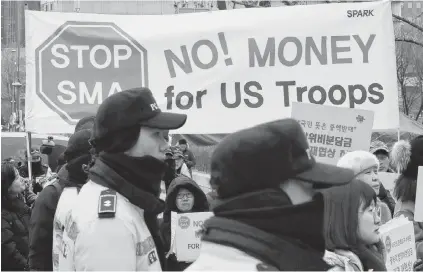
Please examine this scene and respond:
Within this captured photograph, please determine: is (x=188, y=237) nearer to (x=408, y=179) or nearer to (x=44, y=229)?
(x=408, y=179)

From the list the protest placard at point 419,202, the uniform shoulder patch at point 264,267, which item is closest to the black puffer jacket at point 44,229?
the protest placard at point 419,202

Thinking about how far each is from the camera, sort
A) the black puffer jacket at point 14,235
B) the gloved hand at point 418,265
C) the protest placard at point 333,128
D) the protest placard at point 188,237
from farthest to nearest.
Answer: the black puffer jacket at point 14,235, the protest placard at point 188,237, the protest placard at point 333,128, the gloved hand at point 418,265

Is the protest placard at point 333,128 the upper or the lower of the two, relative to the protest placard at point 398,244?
upper

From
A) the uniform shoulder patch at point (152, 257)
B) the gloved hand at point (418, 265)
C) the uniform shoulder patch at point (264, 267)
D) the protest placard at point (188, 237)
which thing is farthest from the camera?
the protest placard at point (188, 237)

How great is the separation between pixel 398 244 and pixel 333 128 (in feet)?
3.74

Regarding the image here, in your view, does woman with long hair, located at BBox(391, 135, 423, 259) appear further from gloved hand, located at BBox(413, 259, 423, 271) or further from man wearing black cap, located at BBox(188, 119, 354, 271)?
man wearing black cap, located at BBox(188, 119, 354, 271)

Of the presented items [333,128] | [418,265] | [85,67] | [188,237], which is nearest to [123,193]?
[418,265]

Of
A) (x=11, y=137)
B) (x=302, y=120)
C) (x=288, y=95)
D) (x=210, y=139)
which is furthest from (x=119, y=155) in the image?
(x=11, y=137)

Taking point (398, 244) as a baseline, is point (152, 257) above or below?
above

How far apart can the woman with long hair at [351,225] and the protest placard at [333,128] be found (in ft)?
5.65

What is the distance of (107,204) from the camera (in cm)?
348

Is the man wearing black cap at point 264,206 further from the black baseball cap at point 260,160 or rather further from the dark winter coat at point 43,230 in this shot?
the dark winter coat at point 43,230

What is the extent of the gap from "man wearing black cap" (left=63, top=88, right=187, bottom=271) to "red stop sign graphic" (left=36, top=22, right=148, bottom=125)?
4.59m

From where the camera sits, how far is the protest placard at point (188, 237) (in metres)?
6.91
